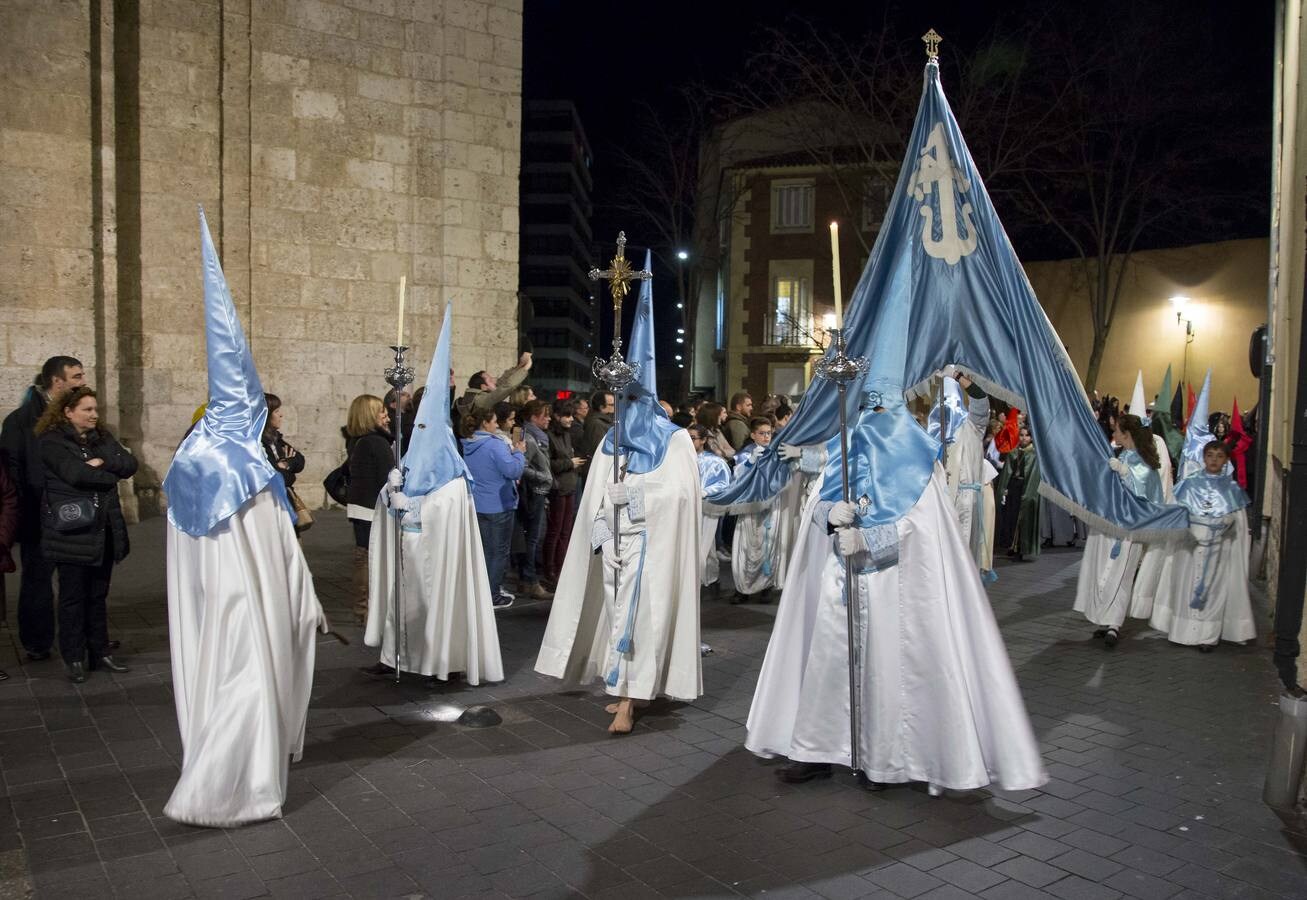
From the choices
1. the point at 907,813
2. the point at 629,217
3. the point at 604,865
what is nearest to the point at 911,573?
the point at 907,813

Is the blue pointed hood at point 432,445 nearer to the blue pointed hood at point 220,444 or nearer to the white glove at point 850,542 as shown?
the blue pointed hood at point 220,444

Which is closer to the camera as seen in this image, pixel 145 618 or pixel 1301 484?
pixel 1301 484

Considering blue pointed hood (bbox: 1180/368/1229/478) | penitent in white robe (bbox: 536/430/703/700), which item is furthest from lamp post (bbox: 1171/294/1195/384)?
penitent in white robe (bbox: 536/430/703/700)

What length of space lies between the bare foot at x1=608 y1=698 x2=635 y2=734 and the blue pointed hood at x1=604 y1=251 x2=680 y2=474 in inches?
54.9

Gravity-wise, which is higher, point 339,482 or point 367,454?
point 367,454

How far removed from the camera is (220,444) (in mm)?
4863

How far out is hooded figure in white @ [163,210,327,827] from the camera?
15.0 ft

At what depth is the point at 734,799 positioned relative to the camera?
16.5 ft

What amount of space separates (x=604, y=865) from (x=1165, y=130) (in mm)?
27704

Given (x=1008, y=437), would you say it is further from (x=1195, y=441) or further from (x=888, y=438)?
(x=888, y=438)

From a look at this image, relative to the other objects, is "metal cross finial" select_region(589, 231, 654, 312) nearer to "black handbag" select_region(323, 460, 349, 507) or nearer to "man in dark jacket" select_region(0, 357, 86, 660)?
"black handbag" select_region(323, 460, 349, 507)

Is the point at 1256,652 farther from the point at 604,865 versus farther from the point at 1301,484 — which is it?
the point at 604,865

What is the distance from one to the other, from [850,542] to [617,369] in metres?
1.87

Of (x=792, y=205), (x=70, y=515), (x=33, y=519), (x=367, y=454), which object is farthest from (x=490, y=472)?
(x=792, y=205)
